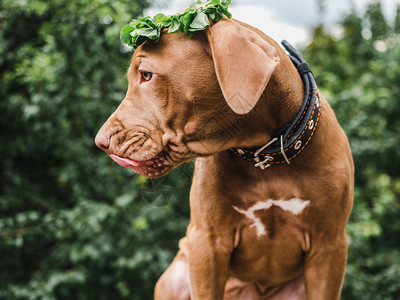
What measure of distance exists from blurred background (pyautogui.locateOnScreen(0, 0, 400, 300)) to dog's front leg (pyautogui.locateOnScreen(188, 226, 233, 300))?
1.00 m

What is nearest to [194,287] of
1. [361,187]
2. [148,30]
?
[148,30]

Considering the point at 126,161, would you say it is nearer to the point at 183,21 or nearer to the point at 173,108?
the point at 173,108

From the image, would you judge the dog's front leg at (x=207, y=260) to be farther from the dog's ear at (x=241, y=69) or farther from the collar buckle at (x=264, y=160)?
the dog's ear at (x=241, y=69)

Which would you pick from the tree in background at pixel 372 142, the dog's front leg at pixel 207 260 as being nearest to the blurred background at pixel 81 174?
the tree in background at pixel 372 142

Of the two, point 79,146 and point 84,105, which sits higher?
point 84,105

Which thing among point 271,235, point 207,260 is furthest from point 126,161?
point 271,235

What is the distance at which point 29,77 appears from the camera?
310 centimetres

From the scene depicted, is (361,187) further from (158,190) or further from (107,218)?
(158,190)

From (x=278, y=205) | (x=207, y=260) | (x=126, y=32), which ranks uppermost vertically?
(x=126, y=32)

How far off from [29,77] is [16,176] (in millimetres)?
1140

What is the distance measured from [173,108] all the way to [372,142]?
9.98 feet

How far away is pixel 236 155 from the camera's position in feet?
5.58

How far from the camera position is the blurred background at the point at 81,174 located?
312cm

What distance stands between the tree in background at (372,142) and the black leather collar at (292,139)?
1.84 meters
